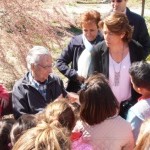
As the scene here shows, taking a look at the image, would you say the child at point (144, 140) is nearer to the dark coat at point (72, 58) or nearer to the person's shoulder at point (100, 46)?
the person's shoulder at point (100, 46)

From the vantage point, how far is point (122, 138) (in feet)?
10.5

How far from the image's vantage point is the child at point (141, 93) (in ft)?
11.5

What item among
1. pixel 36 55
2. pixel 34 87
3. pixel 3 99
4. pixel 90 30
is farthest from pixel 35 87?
pixel 90 30

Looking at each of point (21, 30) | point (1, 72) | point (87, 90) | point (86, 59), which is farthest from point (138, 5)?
point (87, 90)

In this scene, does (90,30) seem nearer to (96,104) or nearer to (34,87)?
(34,87)

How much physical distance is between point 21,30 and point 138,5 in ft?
32.0

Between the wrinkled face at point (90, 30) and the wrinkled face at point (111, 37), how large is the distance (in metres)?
0.34

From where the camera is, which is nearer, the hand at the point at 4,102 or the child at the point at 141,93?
the child at the point at 141,93

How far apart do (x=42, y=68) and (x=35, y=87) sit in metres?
0.17

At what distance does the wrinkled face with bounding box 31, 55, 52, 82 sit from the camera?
143 inches

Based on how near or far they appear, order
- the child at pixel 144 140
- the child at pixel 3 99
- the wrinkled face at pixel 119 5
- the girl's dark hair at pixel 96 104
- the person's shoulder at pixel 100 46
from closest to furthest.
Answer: the child at pixel 144 140
the girl's dark hair at pixel 96 104
the child at pixel 3 99
the person's shoulder at pixel 100 46
the wrinkled face at pixel 119 5

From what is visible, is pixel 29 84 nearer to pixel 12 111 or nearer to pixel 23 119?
pixel 12 111

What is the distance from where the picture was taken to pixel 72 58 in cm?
445

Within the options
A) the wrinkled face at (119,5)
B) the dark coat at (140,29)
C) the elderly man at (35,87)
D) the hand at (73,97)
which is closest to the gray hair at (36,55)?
the elderly man at (35,87)
